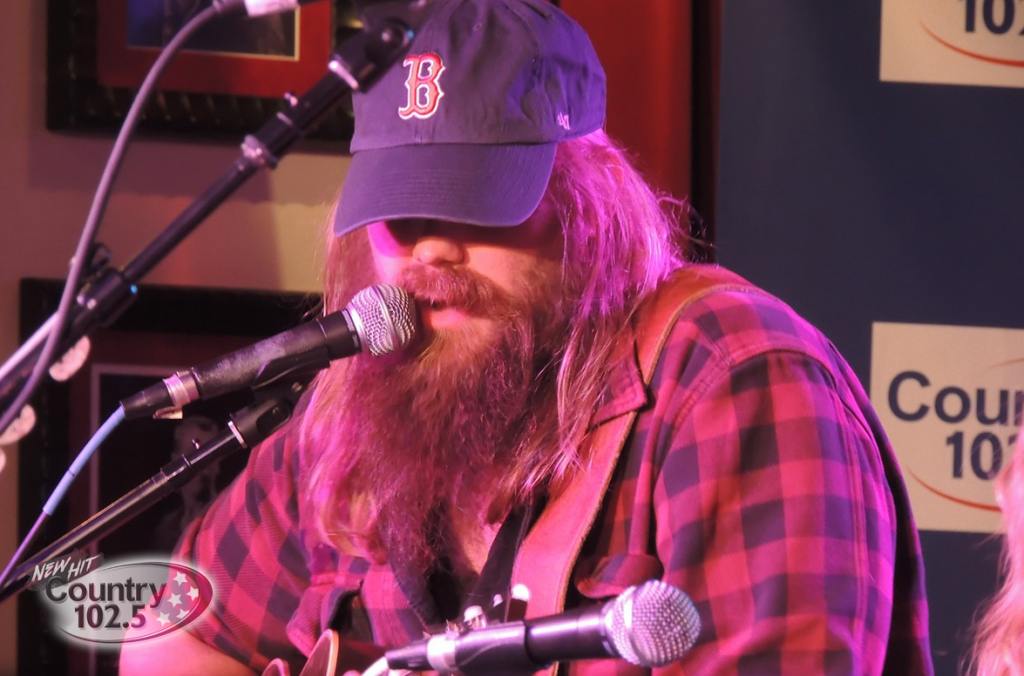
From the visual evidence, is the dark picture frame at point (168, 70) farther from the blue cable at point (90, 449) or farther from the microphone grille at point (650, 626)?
the microphone grille at point (650, 626)

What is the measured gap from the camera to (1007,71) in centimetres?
221

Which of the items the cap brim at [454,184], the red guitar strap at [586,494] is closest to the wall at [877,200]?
the red guitar strap at [586,494]

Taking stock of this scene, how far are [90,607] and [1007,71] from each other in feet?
5.14

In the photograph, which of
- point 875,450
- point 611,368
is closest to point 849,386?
point 875,450

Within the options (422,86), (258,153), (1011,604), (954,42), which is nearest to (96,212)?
(258,153)

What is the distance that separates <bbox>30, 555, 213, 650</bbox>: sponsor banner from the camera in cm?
195

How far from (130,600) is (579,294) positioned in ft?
2.54

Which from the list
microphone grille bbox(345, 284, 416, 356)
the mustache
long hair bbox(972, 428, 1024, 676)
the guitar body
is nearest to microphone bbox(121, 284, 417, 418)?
microphone grille bbox(345, 284, 416, 356)

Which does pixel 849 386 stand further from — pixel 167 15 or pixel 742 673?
pixel 167 15

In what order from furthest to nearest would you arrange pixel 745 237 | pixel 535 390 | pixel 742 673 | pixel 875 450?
pixel 745 237, pixel 535 390, pixel 875 450, pixel 742 673

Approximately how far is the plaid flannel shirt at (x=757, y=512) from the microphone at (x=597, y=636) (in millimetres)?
468

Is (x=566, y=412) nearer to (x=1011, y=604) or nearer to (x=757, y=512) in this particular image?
(x=757, y=512)

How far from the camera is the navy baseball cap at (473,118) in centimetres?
163

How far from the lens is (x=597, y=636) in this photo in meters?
0.93
